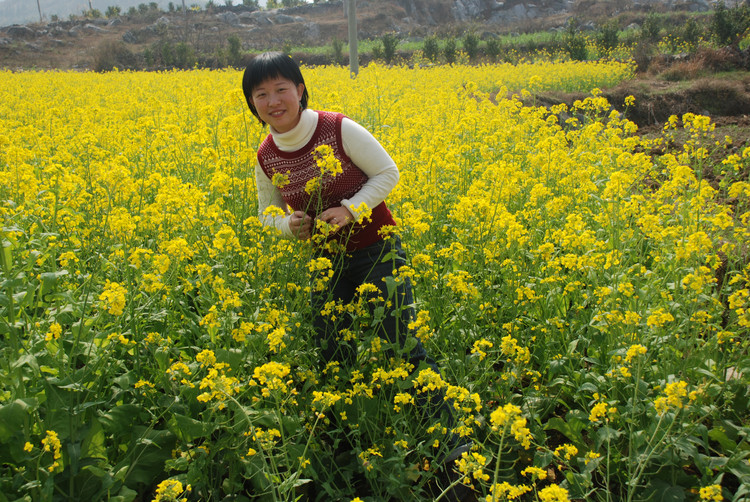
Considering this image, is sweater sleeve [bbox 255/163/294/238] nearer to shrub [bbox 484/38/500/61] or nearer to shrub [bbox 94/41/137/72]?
shrub [bbox 484/38/500/61]

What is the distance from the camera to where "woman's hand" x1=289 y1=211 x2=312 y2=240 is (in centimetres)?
239

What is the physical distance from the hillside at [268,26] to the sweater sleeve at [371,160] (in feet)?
91.3

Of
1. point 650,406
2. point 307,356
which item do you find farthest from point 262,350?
point 650,406

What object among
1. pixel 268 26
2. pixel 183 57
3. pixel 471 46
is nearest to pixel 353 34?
pixel 471 46

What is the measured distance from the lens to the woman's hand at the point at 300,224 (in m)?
2.39

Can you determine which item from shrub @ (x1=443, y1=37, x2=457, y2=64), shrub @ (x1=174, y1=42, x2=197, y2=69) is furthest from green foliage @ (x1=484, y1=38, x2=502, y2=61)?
shrub @ (x1=174, y1=42, x2=197, y2=69)

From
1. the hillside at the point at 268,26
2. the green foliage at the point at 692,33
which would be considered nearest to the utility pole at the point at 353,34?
the green foliage at the point at 692,33

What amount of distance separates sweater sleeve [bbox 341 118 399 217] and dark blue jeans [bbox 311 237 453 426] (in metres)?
0.24

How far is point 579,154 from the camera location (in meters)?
4.53

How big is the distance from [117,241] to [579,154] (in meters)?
3.70

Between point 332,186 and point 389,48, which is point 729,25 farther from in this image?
point 332,186

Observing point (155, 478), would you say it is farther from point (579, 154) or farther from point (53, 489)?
point (579, 154)

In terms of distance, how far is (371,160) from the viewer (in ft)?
8.21

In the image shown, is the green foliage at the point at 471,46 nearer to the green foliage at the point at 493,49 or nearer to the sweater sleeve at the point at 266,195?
the green foliage at the point at 493,49
